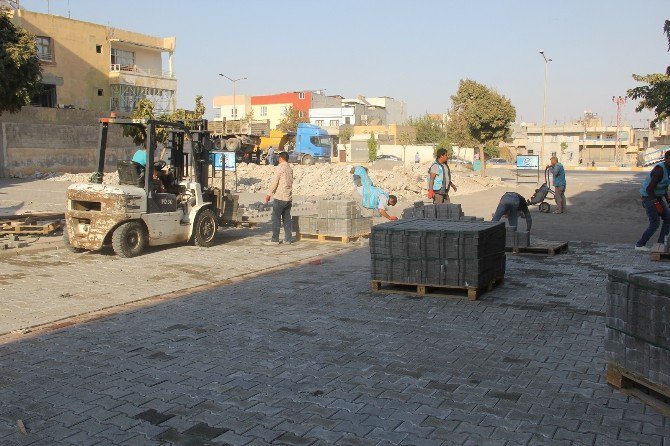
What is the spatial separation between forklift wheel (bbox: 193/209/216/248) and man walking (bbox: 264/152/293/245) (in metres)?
1.17

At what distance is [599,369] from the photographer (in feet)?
19.0

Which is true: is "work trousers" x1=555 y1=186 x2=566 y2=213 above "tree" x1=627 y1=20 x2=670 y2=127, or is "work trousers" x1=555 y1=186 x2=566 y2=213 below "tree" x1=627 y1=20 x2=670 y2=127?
below

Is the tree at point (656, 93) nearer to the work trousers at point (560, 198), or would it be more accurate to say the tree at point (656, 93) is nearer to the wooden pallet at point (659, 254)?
the work trousers at point (560, 198)

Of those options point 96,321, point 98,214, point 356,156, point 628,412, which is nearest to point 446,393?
point 628,412

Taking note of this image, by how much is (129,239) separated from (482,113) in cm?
2819

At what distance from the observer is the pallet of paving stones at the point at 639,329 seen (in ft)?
15.4

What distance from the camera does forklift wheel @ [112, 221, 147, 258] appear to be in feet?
37.9

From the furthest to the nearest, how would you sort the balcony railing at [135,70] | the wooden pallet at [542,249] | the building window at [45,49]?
the balcony railing at [135,70], the building window at [45,49], the wooden pallet at [542,249]

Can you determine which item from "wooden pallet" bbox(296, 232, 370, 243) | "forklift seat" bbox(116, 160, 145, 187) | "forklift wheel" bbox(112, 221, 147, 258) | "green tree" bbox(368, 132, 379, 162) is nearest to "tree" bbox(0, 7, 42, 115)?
"forklift seat" bbox(116, 160, 145, 187)

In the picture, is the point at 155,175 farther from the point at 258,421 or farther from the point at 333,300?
the point at 258,421

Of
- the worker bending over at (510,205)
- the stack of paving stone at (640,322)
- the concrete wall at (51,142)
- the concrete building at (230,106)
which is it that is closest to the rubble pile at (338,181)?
the concrete wall at (51,142)

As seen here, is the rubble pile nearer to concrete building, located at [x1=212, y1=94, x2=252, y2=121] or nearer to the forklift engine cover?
the forklift engine cover

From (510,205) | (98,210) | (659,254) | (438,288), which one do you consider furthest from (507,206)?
(98,210)

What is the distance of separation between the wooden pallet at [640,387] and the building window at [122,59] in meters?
52.6
